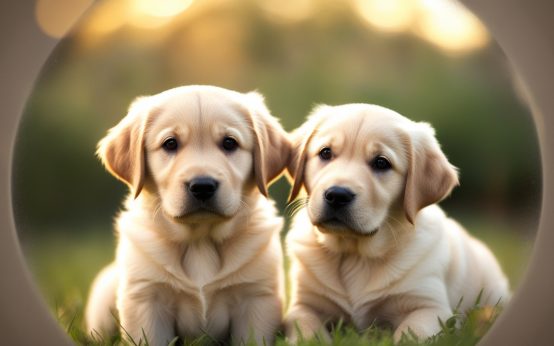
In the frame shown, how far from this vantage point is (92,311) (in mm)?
4617

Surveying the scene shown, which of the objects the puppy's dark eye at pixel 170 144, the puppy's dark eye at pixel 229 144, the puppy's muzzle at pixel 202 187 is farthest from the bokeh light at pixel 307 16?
the puppy's muzzle at pixel 202 187

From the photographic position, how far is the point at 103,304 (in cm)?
466

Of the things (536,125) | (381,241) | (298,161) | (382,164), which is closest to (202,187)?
(298,161)

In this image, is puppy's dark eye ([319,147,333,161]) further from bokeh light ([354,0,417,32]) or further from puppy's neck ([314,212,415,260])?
bokeh light ([354,0,417,32])

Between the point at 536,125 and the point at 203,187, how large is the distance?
5.80 feet

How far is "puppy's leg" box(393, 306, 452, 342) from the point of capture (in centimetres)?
393

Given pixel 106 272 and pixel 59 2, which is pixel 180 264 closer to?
pixel 106 272

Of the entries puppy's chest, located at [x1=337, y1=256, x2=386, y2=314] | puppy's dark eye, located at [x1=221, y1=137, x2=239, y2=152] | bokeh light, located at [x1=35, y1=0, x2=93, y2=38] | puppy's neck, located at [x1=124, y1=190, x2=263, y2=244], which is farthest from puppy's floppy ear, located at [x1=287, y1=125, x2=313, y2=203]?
bokeh light, located at [x1=35, y1=0, x2=93, y2=38]

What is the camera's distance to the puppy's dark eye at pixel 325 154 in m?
4.29

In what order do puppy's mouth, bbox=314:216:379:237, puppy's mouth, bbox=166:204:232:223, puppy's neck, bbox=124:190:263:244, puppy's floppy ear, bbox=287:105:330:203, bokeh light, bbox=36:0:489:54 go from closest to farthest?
1. bokeh light, bbox=36:0:489:54
2. puppy's mouth, bbox=166:204:232:223
3. puppy's mouth, bbox=314:216:379:237
4. puppy's neck, bbox=124:190:263:244
5. puppy's floppy ear, bbox=287:105:330:203

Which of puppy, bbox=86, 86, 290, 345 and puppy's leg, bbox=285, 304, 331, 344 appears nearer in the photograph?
puppy's leg, bbox=285, 304, 331, 344

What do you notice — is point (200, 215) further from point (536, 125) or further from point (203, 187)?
point (536, 125)

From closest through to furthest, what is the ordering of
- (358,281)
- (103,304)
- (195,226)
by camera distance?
(195,226) < (358,281) < (103,304)

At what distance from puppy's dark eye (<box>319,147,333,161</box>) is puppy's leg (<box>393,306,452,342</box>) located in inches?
42.2
